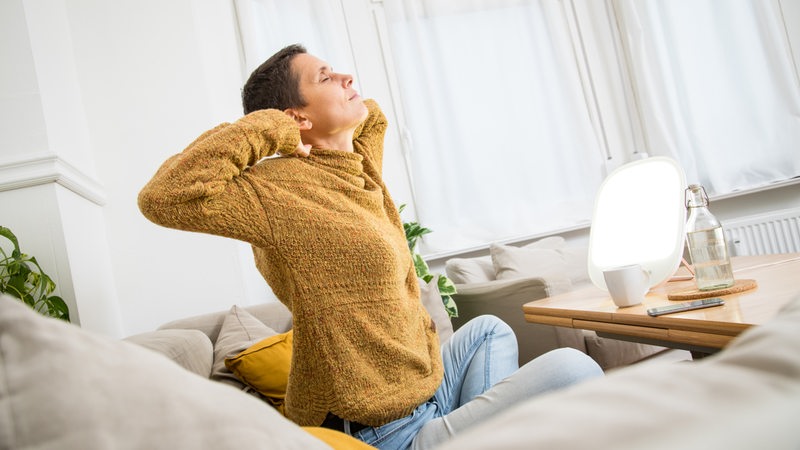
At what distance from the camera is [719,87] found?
4078 millimetres

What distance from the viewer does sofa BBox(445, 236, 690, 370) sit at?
2551 mm

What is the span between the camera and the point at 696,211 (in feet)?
4.27

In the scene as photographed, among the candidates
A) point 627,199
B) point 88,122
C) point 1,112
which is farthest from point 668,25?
point 1,112

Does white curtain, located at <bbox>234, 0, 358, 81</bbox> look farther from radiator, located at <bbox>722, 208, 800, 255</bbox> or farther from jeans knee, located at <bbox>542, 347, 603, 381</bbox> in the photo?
jeans knee, located at <bbox>542, 347, 603, 381</bbox>

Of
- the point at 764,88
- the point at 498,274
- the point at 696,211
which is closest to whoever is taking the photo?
the point at 696,211

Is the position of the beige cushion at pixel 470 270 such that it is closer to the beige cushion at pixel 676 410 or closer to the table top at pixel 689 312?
the table top at pixel 689 312

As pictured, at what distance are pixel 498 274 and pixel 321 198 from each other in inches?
85.1

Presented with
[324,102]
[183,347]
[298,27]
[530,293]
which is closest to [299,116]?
[324,102]

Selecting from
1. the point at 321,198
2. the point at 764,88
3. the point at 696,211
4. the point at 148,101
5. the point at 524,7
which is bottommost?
the point at 696,211

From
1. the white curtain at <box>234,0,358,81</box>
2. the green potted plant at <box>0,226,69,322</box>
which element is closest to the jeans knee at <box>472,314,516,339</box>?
the green potted plant at <box>0,226,69,322</box>

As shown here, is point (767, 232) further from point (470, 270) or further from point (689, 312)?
point (689, 312)

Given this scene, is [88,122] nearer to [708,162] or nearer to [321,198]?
[321,198]

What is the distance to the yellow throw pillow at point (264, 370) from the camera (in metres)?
1.74

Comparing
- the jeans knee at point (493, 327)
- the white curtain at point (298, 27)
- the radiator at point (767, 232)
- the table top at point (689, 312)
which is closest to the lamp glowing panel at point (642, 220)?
the table top at point (689, 312)
